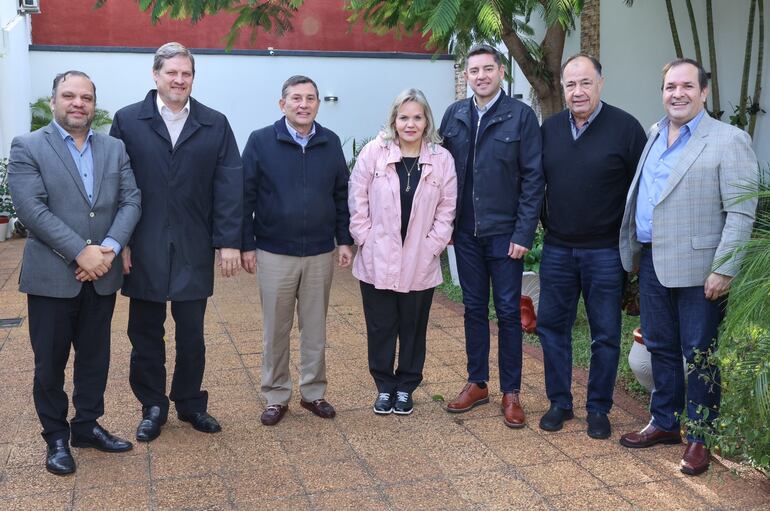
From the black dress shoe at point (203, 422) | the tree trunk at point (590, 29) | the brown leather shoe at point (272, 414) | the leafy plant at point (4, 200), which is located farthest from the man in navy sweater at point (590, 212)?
the leafy plant at point (4, 200)

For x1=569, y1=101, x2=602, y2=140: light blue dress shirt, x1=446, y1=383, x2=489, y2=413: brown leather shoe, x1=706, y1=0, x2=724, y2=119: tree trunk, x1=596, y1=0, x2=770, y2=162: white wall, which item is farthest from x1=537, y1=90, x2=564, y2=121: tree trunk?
x1=446, y1=383, x2=489, y2=413: brown leather shoe

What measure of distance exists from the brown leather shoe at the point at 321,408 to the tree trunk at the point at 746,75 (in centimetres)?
575

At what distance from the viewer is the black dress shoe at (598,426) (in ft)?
14.1

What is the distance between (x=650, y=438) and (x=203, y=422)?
243 cm

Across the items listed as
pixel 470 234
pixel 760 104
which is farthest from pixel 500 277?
pixel 760 104

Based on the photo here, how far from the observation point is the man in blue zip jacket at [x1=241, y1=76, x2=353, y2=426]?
4.38m

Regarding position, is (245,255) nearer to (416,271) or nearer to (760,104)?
(416,271)

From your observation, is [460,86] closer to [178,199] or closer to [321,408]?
[321,408]

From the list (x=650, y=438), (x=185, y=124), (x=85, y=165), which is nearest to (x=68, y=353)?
(x=85, y=165)

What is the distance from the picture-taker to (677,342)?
4043mm

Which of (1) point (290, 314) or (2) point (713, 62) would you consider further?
(2) point (713, 62)

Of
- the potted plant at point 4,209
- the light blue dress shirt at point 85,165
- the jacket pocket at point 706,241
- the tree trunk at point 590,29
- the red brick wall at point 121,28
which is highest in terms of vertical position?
the red brick wall at point 121,28

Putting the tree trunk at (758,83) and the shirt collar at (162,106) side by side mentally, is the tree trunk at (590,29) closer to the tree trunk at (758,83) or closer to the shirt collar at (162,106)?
the tree trunk at (758,83)

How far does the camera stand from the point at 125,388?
17.0 feet
